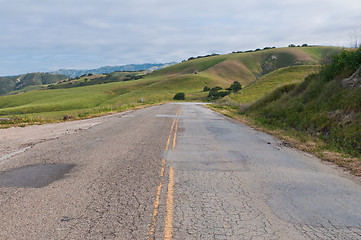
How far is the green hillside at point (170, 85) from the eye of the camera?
6869cm

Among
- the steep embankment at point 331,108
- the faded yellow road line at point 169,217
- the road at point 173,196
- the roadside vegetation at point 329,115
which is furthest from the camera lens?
the steep embankment at point 331,108

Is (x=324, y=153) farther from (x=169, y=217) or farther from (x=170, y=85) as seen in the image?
(x=170, y=85)

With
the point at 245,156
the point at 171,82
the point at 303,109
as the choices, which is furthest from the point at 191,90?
the point at 245,156

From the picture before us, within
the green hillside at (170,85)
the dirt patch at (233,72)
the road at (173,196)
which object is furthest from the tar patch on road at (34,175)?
the dirt patch at (233,72)

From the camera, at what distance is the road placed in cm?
373

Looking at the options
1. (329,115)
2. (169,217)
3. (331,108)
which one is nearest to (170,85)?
(331,108)

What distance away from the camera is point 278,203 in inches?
185

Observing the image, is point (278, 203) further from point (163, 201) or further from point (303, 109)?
point (303, 109)

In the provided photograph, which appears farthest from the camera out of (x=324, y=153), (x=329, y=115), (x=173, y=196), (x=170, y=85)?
(x=170, y=85)

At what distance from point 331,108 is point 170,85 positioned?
9965 cm

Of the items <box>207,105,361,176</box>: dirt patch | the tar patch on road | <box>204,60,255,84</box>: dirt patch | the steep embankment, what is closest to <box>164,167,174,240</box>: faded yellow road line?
the tar patch on road

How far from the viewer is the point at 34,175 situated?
5.99 meters

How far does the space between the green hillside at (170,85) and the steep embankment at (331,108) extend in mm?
43914

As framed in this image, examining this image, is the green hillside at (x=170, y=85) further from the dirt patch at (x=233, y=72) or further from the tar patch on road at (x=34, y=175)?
the tar patch on road at (x=34, y=175)
